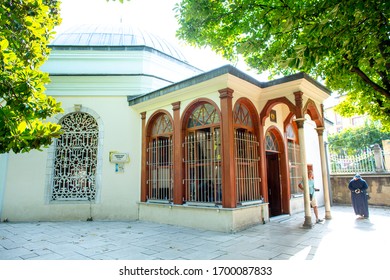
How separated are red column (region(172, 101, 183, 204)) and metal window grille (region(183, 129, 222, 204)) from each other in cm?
15

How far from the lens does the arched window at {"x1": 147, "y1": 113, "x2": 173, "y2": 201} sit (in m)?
8.09

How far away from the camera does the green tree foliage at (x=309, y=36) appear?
139 inches

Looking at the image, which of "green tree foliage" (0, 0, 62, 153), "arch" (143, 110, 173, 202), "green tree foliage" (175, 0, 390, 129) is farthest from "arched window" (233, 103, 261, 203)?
"green tree foliage" (0, 0, 62, 153)

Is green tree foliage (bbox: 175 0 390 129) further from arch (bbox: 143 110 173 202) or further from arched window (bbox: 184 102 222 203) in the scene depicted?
arch (bbox: 143 110 173 202)

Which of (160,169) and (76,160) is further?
(76,160)

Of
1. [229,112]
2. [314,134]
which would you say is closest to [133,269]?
[229,112]

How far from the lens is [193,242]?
5.49 meters

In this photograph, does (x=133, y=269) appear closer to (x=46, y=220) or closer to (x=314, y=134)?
(x=46, y=220)

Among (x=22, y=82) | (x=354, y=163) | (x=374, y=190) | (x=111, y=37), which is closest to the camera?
(x=22, y=82)

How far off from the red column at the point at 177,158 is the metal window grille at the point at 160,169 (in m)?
0.37

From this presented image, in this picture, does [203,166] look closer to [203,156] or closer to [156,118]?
[203,156]

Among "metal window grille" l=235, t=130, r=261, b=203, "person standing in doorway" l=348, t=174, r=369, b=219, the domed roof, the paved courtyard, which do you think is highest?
the domed roof

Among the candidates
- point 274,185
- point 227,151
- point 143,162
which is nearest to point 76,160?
point 143,162

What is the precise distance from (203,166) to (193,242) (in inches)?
89.1
